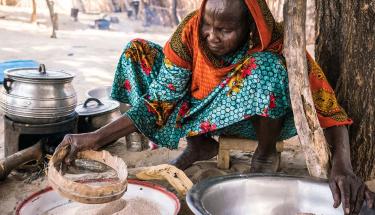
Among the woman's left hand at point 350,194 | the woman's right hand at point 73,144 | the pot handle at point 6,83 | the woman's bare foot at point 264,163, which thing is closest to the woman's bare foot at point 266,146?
the woman's bare foot at point 264,163

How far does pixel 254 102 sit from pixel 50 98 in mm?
1098

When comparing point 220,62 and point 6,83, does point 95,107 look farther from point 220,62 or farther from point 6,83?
point 220,62

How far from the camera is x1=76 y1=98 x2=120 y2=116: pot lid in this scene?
288 cm

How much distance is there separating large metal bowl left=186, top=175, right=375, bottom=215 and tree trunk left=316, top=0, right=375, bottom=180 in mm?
565

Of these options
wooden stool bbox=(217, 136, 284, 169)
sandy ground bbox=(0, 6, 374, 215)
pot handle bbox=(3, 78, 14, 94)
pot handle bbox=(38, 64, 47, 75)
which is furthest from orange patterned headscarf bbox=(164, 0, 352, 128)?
pot handle bbox=(3, 78, 14, 94)

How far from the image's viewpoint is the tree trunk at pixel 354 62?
209 centimetres

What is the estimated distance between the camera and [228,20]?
200 cm

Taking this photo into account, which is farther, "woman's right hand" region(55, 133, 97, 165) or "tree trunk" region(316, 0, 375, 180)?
"tree trunk" region(316, 0, 375, 180)

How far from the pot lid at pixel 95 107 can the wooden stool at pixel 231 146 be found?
80cm

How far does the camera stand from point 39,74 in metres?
2.49

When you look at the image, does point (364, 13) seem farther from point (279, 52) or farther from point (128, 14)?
point (128, 14)

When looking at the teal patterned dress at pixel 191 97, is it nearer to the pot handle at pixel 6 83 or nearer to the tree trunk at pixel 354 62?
the tree trunk at pixel 354 62

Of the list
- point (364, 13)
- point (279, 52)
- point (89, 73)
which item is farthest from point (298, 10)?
point (89, 73)

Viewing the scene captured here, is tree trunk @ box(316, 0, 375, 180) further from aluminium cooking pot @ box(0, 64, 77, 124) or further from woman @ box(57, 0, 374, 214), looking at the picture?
aluminium cooking pot @ box(0, 64, 77, 124)
